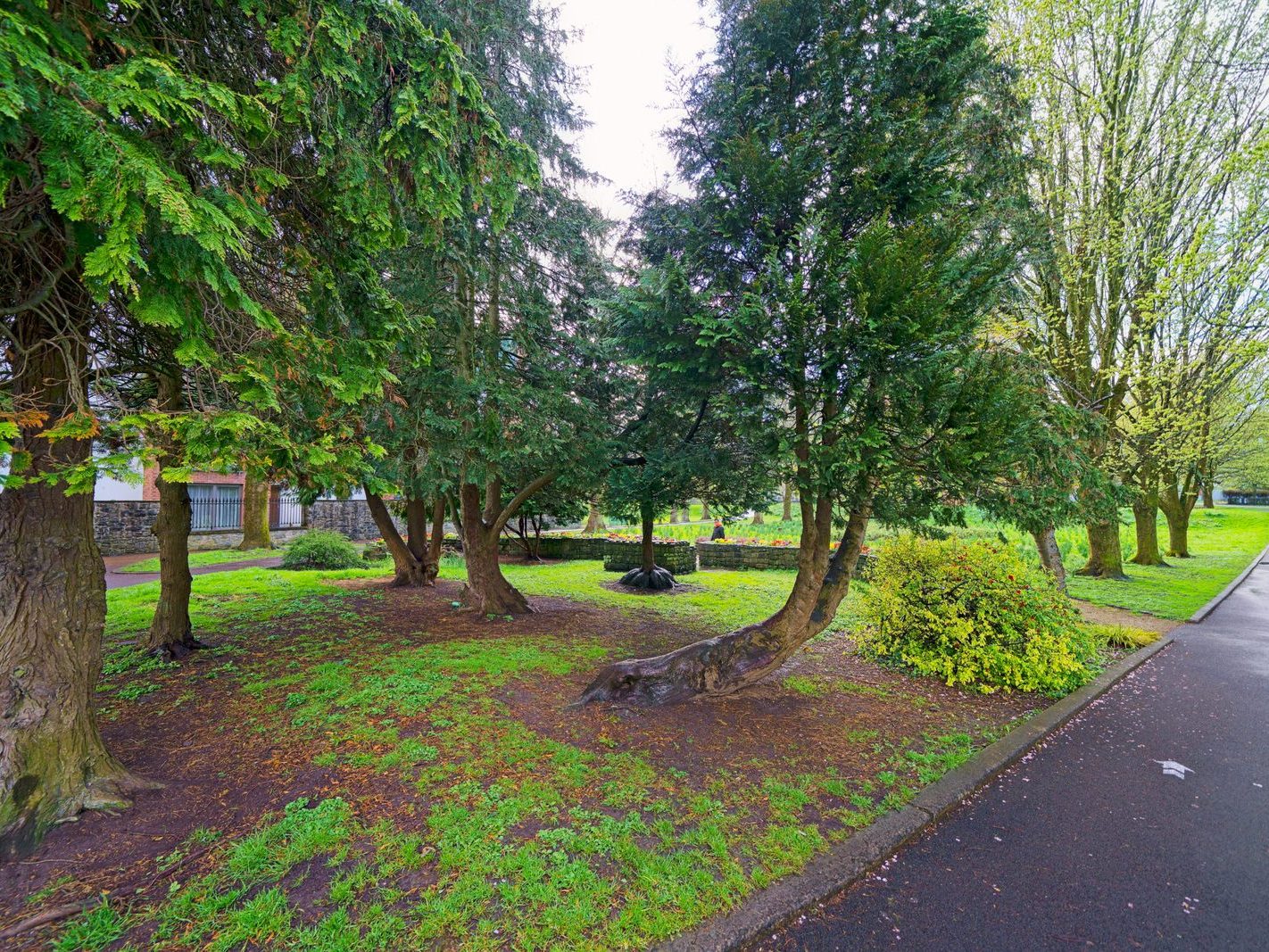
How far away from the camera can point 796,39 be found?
4.29 metres

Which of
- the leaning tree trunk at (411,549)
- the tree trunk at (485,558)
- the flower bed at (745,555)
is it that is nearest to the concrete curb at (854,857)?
the tree trunk at (485,558)

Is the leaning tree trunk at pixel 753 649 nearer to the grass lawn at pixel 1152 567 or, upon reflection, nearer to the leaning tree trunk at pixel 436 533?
the grass lawn at pixel 1152 567

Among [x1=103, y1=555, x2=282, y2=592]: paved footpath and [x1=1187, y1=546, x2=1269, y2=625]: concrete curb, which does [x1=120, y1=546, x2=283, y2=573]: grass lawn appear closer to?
[x1=103, y1=555, x2=282, y2=592]: paved footpath

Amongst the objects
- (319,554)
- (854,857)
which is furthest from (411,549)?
(854,857)

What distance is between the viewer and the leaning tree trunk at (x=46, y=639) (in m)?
2.70

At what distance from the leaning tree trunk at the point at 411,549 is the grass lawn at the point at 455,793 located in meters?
3.93

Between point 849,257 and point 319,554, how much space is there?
1476 centimetres

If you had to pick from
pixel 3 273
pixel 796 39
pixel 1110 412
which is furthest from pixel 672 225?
pixel 1110 412

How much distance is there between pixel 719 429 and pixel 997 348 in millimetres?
2859

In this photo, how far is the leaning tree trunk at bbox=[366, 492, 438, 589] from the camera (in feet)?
33.7

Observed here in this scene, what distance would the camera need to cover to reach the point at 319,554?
13875 millimetres

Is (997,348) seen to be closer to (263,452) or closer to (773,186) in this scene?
(773,186)

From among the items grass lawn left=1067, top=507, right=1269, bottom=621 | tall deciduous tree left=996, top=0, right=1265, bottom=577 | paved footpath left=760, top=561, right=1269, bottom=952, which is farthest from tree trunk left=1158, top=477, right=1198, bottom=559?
paved footpath left=760, top=561, right=1269, bottom=952

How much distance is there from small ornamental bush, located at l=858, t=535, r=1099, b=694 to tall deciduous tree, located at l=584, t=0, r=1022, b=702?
1617 mm
